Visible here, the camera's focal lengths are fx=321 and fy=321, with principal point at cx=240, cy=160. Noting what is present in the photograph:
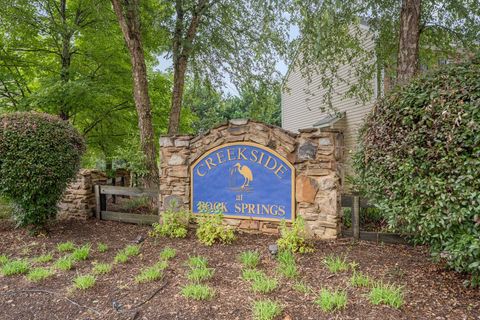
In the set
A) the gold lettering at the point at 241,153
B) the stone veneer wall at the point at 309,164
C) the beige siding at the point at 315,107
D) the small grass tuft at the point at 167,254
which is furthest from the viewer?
the beige siding at the point at 315,107

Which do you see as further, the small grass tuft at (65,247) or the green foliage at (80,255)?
the small grass tuft at (65,247)

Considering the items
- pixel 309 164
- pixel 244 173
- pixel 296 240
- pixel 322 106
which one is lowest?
pixel 296 240

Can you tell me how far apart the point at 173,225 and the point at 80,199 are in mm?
2197

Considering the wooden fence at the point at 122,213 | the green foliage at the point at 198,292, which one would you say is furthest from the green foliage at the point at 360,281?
the wooden fence at the point at 122,213

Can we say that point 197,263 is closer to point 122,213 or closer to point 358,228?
point 358,228

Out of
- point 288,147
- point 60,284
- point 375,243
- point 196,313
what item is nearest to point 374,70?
point 288,147

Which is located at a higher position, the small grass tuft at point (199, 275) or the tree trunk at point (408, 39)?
the tree trunk at point (408, 39)

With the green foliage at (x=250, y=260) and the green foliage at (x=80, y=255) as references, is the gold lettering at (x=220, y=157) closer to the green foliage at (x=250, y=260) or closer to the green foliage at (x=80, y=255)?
the green foliage at (x=250, y=260)

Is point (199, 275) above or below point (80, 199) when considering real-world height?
below

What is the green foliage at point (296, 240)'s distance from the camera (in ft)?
12.4

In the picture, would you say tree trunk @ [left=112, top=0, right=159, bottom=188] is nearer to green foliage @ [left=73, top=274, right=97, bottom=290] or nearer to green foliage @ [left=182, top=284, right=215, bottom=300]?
green foliage @ [left=73, top=274, right=97, bottom=290]

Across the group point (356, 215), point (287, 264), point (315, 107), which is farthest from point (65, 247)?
point (315, 107)

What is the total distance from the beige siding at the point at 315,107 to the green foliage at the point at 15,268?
6.93 metres

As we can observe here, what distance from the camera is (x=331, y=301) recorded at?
249cm
